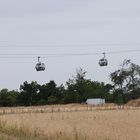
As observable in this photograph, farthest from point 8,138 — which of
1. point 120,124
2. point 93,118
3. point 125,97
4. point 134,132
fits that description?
point 125,97

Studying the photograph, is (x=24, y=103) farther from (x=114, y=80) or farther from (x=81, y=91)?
(x=114, y=80)

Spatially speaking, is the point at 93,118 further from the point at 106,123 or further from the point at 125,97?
the point at 125,97

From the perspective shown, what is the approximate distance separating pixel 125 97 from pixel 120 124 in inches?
2715

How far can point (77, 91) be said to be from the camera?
111 metres

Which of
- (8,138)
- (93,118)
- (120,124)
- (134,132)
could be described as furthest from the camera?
(93,118)

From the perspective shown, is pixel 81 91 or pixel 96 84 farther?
pixel 96 84

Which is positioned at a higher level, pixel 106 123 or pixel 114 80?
pixel 114 80

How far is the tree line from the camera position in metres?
106

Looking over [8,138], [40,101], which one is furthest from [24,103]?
[8,138]

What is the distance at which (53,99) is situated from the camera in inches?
4156

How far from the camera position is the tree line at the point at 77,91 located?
349 feet

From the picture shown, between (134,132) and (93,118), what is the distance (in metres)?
11.8

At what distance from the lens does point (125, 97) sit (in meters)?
114

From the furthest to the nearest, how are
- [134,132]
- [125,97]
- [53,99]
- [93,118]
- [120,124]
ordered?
[125,97], [53,99], [93,118], [120,124], [134,132]
